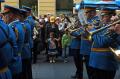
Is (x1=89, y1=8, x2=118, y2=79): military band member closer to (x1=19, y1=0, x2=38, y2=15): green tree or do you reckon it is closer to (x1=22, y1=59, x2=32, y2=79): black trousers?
(x1=22, y1=59, x2=32, y2=79): black trousers

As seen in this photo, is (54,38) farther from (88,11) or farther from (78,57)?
(88,11)

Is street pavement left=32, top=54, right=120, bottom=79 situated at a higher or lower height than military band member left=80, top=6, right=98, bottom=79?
lower

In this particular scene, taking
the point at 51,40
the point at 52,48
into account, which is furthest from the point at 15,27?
the point at 51,40

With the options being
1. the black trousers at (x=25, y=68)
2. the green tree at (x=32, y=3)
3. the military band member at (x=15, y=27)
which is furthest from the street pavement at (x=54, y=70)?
the green tree at (x=32, y=3)

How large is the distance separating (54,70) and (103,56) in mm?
6456

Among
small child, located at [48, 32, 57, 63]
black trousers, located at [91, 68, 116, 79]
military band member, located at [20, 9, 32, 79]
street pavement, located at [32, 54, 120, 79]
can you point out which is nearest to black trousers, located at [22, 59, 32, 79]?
military band member, located at [20, 9, 32, 79]

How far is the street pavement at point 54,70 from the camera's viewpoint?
41.6 ft

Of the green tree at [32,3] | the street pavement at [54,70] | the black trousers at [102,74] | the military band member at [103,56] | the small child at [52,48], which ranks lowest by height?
the street pavement at [54,70]

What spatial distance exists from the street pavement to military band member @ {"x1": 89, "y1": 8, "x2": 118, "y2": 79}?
4.51 m

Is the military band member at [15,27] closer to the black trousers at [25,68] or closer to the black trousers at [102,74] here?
the black trousers at [102,74]

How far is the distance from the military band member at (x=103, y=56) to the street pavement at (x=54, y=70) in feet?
14.8

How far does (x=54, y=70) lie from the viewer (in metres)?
14.0

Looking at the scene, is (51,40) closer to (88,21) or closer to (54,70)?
(54,70)

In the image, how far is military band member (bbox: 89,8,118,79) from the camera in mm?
7523
